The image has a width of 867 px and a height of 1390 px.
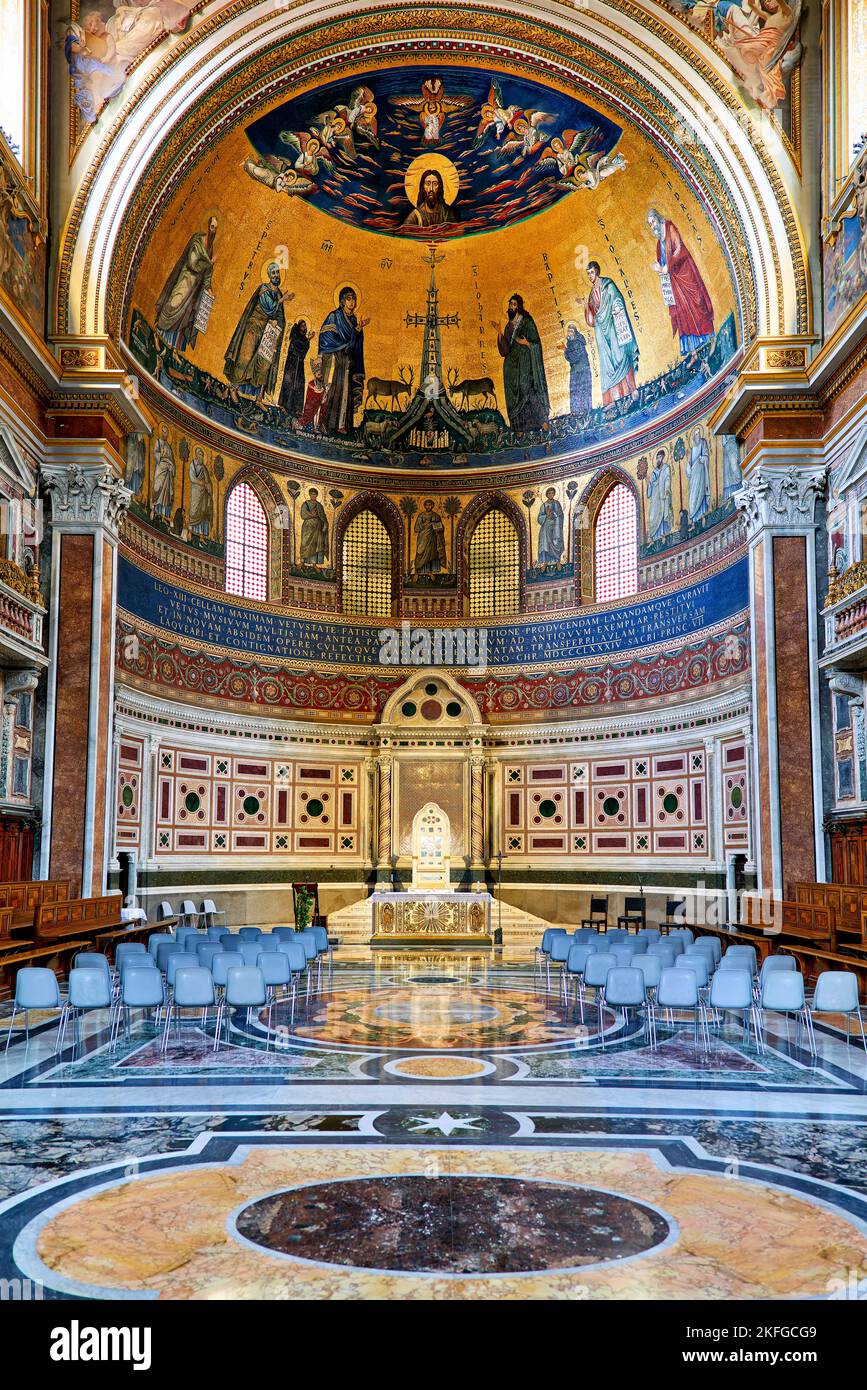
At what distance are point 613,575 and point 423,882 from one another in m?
11.1

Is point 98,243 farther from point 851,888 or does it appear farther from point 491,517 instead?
point 851,888

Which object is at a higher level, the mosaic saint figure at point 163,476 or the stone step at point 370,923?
the mosaic saint figure at point 163,476

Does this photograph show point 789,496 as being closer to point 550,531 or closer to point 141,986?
point 550,531

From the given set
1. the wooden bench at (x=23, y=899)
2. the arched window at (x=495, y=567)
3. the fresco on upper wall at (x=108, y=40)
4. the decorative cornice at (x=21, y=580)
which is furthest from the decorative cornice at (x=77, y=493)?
the arched window at (x=495, y=567)

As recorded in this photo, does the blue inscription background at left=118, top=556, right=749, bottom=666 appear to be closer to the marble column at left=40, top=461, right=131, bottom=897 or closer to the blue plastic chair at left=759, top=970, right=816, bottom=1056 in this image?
the marble column at left=40, top=461, right=131, bottom=897

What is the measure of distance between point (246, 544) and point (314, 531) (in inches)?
95.1

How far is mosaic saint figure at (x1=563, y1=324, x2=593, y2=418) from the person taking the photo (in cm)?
3272

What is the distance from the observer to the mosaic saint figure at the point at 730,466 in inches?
1052

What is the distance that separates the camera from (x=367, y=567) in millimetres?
35125

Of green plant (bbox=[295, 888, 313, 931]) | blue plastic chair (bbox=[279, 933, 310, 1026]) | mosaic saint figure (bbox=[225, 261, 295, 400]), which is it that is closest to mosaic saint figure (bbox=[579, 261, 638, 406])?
mosaic saint figure (bbox=[225, 261, 295, 400])

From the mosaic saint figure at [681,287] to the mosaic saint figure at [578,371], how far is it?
3520 millimetres

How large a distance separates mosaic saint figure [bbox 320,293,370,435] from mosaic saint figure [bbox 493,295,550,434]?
14.4 feet

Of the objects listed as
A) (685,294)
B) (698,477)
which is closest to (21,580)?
(698,477)

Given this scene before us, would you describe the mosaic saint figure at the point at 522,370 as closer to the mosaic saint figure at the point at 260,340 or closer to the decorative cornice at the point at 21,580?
the mosaic saint figure at the point at 260,340
